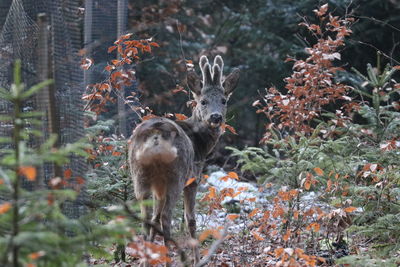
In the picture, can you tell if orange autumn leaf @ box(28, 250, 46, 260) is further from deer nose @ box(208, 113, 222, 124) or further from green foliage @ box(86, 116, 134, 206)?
deer nose @ box(208, 113, 222, 124)

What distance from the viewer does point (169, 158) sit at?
5105 mm

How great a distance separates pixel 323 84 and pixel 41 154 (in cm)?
528

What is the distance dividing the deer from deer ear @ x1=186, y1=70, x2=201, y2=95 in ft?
0.26

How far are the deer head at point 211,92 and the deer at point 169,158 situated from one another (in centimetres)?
1

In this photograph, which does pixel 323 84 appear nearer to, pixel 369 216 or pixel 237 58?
pixel 369 216

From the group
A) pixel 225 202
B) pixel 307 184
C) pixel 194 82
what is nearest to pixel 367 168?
pixel 307 184

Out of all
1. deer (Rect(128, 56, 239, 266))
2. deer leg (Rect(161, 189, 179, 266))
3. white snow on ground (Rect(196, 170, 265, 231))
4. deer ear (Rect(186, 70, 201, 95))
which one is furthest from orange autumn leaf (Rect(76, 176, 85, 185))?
deer ear (Rect(186, 70, 201, 95))

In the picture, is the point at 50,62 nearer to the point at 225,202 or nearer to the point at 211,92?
the point at 211,92

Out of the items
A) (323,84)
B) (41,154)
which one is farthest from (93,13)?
(41,154)

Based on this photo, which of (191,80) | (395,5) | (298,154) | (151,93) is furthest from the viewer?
(151,93)

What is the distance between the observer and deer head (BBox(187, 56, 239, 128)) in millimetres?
7051

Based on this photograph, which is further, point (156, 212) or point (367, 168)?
point (367, 168)

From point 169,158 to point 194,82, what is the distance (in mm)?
2546

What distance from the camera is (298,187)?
7.06m
